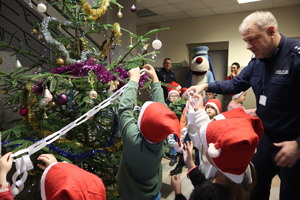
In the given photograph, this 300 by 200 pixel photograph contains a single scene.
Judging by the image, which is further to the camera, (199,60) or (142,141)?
(199,60)

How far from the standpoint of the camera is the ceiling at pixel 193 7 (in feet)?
15.4

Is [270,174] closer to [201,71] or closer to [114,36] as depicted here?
[114,36]

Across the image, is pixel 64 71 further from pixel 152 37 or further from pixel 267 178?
pixel 152 37

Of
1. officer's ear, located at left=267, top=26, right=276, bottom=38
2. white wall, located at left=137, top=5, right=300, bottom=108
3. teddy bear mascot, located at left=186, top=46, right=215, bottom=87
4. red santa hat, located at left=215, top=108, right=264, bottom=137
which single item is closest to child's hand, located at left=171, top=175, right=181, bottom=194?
red santa hat, located at left=215, top=108, right=264, bottom=137

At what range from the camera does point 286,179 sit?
1.40 metres

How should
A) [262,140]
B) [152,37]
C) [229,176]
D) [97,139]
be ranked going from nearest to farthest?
[229,176] → [262,140] → [97,139] → [152,37]

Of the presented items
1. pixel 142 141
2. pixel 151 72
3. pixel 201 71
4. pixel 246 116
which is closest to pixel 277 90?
pixel 246 116

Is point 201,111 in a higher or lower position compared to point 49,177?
higher

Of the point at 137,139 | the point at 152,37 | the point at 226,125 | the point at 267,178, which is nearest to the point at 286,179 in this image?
the point at 267,178

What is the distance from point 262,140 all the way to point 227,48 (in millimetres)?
4955

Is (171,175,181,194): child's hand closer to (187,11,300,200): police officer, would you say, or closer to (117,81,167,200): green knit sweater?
(117,81,167,200): green knit sweater

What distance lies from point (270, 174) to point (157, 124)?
116cm

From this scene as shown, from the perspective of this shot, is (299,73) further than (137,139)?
Yes

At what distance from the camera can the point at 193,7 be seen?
5.10 meters
